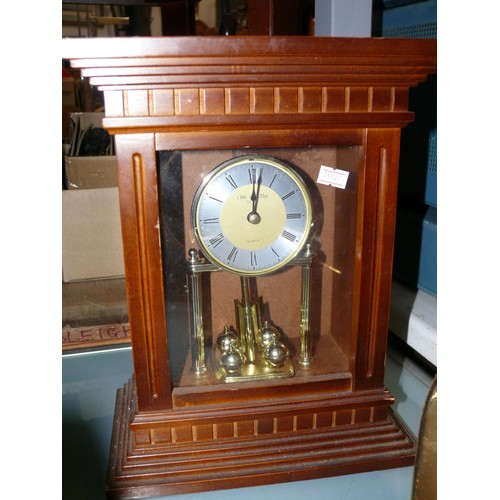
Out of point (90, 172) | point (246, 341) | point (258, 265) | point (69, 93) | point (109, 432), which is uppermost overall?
point (69, 93)

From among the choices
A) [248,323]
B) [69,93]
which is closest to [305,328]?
[248,323]

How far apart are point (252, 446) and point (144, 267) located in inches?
15.5

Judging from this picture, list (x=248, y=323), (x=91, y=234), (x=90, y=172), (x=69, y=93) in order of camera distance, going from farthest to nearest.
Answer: (x=69, y=93), (x=90, y=172), (x=91, y=234), (x=248, y=323)

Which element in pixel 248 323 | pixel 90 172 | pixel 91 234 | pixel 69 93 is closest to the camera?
pixel 248 323

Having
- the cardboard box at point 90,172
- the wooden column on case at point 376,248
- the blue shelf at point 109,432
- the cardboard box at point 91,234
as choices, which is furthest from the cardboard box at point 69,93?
the wooden column on case at point 376,248

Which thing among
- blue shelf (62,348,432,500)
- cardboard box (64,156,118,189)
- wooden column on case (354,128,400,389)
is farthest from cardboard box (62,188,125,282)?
wooden column on case (354,128,400,389)

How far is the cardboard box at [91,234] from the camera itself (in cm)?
163

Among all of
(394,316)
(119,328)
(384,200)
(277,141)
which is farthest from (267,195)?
(119,328)

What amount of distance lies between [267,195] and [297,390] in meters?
0.38

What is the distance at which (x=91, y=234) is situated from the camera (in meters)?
1.67

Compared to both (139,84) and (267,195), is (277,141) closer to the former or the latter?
(267,195)

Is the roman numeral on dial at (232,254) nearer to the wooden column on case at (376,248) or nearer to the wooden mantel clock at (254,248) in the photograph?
the wooden mantel clock at (254,248)

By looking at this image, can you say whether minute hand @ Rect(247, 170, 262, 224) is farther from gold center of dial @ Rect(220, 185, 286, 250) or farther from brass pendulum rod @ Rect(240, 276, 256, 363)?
brass pendulum rod @ Rect(240, 276, 256, 363)

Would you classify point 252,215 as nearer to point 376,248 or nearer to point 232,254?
point 232,254
